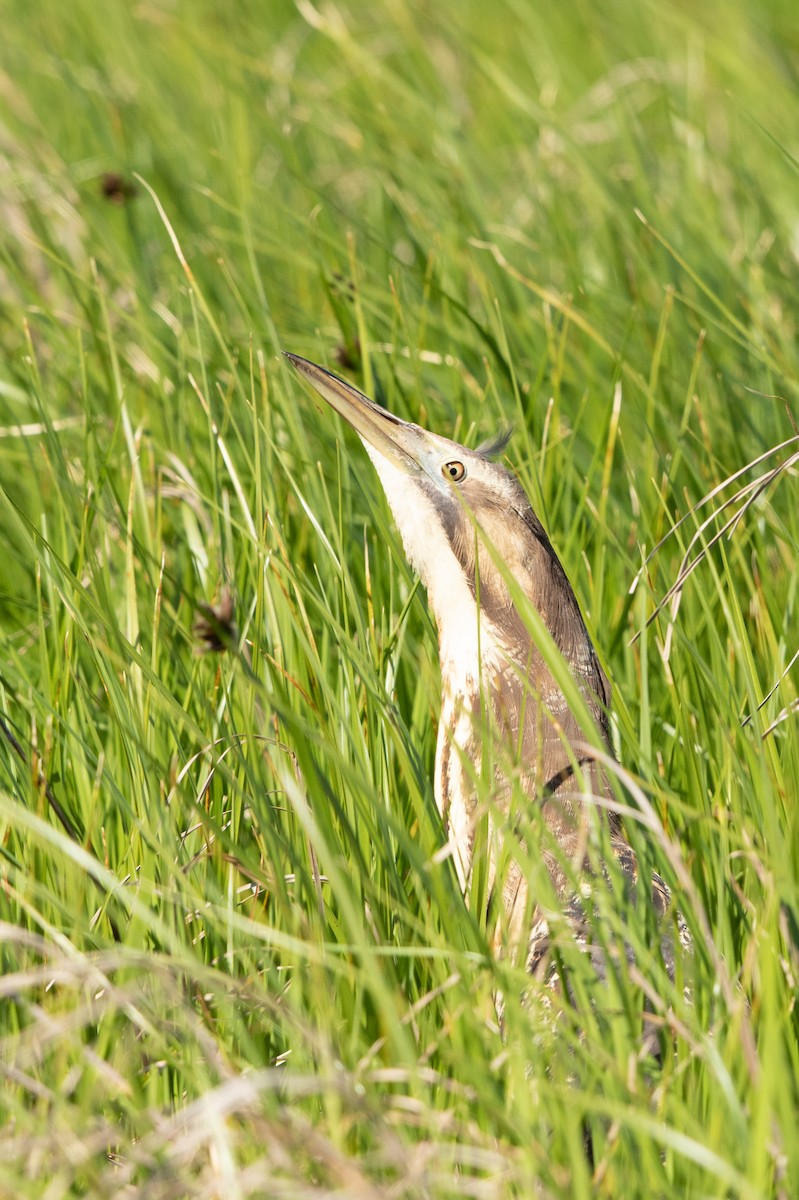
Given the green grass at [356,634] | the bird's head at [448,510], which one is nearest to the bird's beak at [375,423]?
the bird's head at [448,510]

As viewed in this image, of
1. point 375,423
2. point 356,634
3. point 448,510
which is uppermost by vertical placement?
point 375,423

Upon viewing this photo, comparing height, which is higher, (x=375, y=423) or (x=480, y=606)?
(x=375, y=423)

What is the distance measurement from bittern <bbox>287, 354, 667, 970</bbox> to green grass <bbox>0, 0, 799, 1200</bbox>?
7 centimetres

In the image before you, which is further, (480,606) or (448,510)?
(448,510)

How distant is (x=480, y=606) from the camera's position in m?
1.97

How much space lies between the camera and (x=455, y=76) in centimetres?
507

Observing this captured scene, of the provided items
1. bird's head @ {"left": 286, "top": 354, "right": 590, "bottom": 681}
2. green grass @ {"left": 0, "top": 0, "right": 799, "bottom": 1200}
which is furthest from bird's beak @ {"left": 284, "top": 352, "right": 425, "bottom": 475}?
green grass @ {"left": 0, "top": 0, "right": 799, "bottom": 1200}

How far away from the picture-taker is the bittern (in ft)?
6.57

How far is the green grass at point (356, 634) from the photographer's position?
4.33ft

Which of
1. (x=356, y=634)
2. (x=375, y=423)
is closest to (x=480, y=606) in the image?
Answer: (x=356, y=634)

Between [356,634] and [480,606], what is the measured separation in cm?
23

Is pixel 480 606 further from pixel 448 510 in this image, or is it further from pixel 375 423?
pixel 375 423

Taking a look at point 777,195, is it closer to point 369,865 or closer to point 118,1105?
point 369,865

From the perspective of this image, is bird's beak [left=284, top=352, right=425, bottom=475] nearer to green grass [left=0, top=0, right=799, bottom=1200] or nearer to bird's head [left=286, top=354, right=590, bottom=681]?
bird's head [left=286, top=354, right=590, bottom=681]
